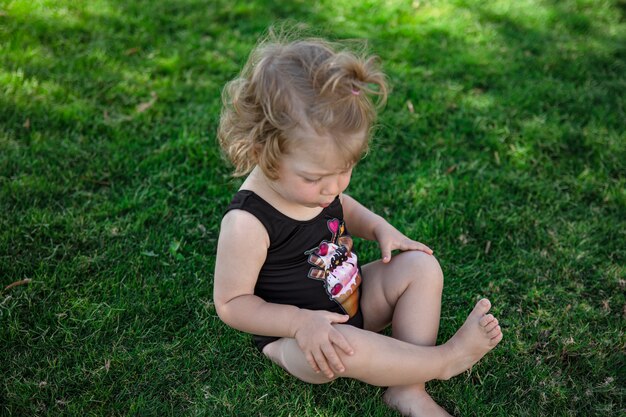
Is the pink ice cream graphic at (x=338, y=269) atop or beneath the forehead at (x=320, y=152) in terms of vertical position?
beneath

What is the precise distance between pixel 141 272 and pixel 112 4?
3.00 m

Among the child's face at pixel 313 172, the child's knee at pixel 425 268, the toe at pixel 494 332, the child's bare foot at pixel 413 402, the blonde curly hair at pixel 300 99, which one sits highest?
the blonde curly hair at pixel 300 99

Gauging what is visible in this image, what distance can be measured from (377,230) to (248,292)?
0.65 meters

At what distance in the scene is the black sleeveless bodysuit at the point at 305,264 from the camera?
2.11 metres

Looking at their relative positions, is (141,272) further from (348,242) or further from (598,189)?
(598,189)

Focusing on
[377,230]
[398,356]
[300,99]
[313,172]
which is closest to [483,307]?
[398,356]

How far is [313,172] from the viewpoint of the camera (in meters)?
1.90

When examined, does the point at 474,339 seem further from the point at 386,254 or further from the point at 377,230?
the point at 377,230

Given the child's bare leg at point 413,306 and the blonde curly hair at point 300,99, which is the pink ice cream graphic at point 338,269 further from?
the blonde curly hair at point 300,99

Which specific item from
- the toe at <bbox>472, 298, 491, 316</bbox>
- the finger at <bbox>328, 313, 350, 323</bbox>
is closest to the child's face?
the finger at <bbox>328, 313, 350, 323</bbox>

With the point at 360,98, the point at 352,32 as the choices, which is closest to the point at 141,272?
the point at 360,98

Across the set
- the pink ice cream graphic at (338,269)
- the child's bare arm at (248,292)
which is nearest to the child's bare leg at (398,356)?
the child's bare arm at (248,292)

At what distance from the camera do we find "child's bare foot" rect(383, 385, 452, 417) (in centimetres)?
212

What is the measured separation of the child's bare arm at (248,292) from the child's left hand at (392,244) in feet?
1.43
